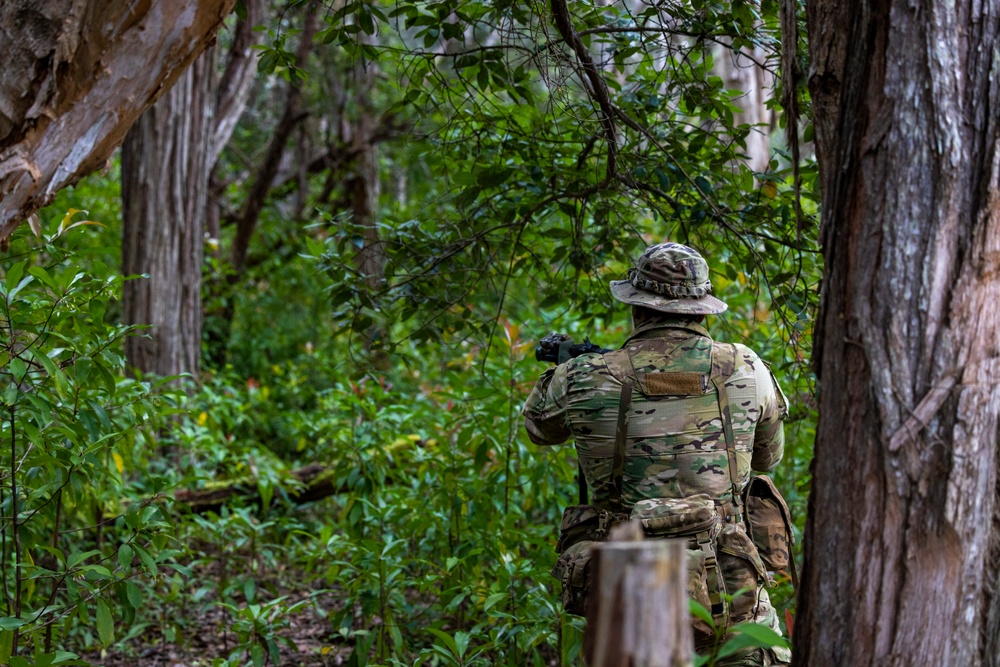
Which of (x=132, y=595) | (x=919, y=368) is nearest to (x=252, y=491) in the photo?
(x=132, y=595)

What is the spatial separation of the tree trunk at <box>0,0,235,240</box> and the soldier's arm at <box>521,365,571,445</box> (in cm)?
159

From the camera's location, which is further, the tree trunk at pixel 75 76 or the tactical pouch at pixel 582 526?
the tactical pouch at pixel 582 526

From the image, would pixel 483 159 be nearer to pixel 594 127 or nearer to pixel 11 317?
pixel 594 127

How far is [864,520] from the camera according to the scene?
6.00 ft

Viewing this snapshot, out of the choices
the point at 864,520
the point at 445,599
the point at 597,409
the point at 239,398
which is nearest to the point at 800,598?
the point at 864,520

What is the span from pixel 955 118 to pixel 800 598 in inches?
43.8

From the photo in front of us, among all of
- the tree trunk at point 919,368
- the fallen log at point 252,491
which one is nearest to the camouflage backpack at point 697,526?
the tree trunk at point 919,368

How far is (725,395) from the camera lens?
2896 mm

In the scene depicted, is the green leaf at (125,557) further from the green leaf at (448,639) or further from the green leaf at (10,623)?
the green leaf at (448,639)

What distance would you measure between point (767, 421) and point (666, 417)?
41 centimetres

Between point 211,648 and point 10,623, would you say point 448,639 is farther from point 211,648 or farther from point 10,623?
point 211,648

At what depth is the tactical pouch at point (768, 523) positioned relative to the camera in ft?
10.00

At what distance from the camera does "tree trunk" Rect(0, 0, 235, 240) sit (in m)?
2.23

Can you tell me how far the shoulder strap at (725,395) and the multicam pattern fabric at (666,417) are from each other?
17 millimetres
